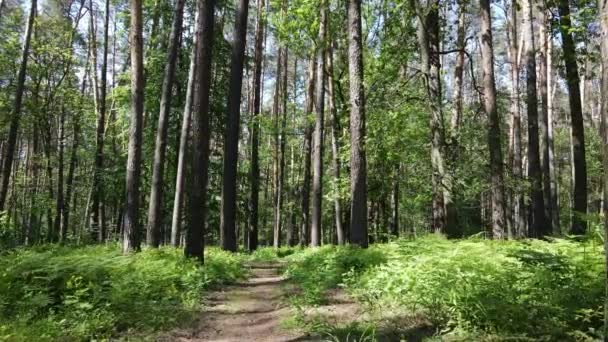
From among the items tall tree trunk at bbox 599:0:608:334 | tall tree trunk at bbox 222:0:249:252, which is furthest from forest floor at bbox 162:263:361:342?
tall tree trunk at bbox 222:0:249:252

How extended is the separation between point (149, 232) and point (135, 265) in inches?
238

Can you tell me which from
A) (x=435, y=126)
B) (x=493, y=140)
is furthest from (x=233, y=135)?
(x=493, y=140)

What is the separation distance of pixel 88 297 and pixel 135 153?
20.8 feet

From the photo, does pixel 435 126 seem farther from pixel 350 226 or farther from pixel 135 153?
pixel 135 153

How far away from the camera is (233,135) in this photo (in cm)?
1609

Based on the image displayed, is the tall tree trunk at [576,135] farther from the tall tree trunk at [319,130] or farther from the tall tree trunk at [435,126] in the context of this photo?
the tall tree trunk at [319,130]

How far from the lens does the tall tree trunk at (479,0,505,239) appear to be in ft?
40.3

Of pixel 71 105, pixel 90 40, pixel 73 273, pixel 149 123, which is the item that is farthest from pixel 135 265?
pixel 90 40

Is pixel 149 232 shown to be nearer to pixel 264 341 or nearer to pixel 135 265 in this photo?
pixel 135 265

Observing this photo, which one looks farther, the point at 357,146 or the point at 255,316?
the point at 357,146

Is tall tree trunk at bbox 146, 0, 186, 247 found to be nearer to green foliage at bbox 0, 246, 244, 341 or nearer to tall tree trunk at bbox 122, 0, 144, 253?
tall tree trunk at bbox 122, 0, 144, 253

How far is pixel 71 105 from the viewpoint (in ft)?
92.2

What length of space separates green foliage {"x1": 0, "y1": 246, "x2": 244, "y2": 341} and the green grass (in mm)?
2070

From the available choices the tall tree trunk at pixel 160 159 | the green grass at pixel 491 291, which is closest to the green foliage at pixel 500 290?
the green grass at pixel 491 291
